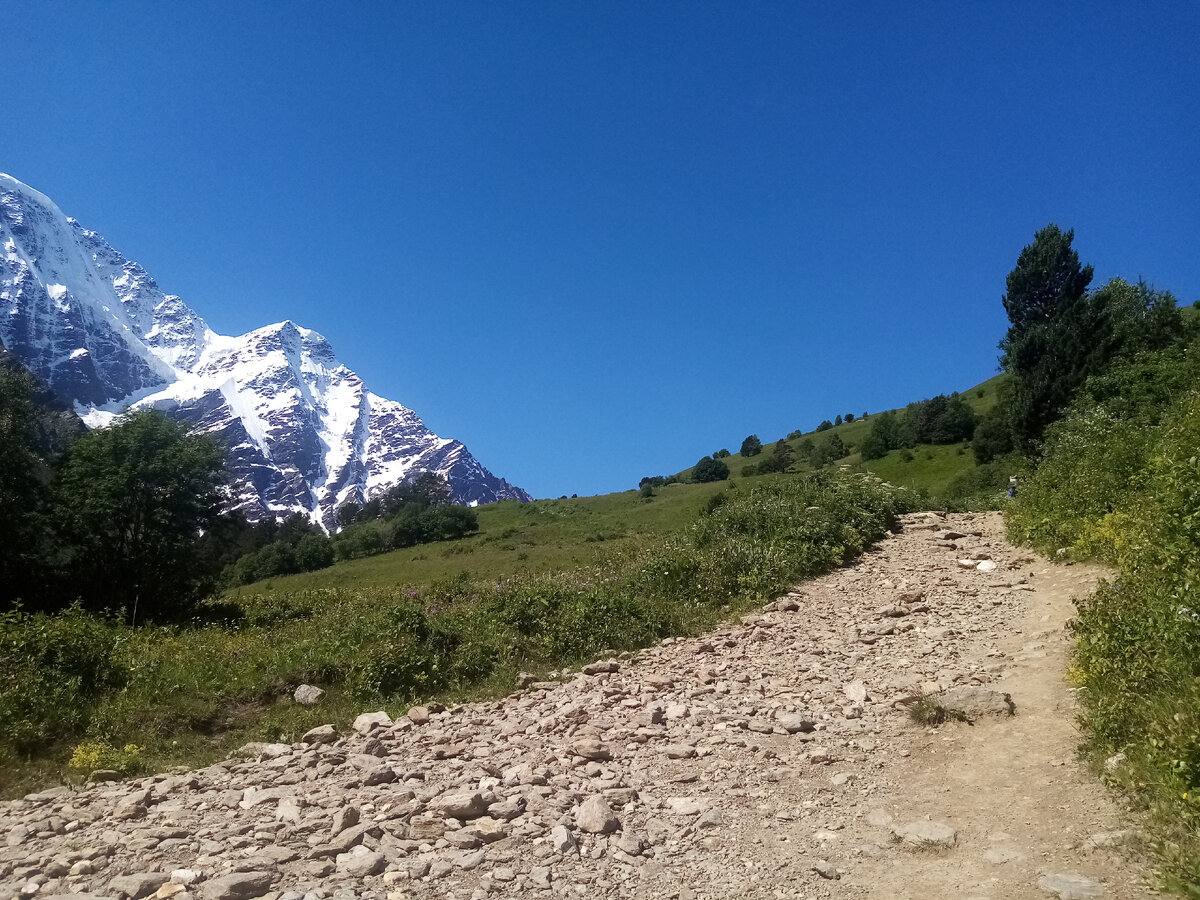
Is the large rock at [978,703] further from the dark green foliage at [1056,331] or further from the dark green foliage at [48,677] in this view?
the dark green foliage at [1056,331]

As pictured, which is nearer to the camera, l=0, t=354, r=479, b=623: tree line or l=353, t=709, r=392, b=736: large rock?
l=353, t=709, r=392, b=736: large rock

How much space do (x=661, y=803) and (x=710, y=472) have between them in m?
76.2

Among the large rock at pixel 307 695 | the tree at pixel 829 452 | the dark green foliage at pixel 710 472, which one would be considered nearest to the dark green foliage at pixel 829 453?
the tree at pixel 829 452

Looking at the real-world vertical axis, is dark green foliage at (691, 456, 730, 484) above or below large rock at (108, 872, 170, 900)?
above

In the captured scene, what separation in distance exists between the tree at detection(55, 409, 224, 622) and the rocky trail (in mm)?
16251

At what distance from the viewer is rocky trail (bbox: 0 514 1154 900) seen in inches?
168

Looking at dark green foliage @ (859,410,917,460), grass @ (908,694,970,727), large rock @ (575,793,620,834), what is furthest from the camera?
dark green foliage @ (859,410,917,460)

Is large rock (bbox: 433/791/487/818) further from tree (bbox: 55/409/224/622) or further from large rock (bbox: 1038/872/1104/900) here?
tree (bbox: 55/409/224/622)

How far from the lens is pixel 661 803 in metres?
5.56

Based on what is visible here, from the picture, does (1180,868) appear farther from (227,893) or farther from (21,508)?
(21,508)

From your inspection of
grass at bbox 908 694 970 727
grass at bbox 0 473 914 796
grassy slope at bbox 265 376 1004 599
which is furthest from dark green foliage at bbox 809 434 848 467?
grass at bbox 908 694 970 727

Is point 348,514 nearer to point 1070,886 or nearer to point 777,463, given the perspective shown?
point 777,463

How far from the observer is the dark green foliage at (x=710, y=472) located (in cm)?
8012

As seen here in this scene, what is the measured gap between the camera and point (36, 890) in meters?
4.17
